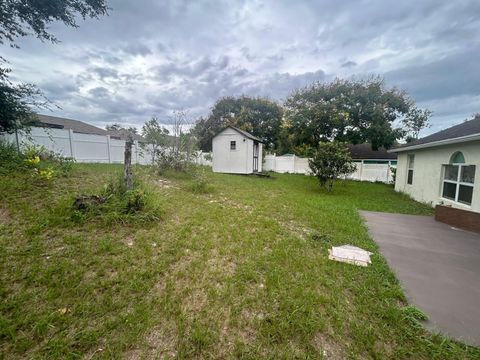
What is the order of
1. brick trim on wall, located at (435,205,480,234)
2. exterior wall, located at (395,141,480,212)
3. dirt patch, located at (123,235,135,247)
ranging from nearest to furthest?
dirt patch, located at (123,235,135,247), brick trim on wall, located at (435,205,480,234), exterior wall, located at (395,141,480,212)

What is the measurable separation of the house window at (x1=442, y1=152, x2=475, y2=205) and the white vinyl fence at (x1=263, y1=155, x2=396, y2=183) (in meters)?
8.51

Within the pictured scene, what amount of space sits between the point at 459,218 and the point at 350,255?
4276mm

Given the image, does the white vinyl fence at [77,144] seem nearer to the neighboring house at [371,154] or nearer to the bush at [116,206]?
the bush at [116,206]

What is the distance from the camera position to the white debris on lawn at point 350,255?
3012 millimetres

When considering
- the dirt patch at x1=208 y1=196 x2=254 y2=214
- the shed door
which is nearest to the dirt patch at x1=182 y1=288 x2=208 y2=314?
the dirt patch at x1=208 y1=196 x2=254 y2=214

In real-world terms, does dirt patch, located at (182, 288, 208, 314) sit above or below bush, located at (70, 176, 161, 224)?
below

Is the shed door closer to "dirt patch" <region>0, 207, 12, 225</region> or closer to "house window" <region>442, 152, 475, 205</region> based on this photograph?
"house window" <region>442, 152, 475, 205</region>

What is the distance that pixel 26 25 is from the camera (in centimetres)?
600

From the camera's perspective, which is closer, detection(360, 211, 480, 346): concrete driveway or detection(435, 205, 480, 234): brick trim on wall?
detection(360, 211, 480, 346): concrete driveway

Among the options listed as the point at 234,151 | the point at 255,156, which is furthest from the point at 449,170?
the point at 234,151

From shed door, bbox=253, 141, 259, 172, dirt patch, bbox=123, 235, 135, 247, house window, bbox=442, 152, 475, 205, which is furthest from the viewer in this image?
shed door, bbox=253, 141, 259, 172

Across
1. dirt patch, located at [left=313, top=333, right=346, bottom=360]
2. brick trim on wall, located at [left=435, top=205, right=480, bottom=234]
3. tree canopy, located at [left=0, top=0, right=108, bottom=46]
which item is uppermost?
tree canopy, located at [left=0, top=0, right=108, bottom=46]

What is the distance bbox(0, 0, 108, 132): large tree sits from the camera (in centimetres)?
568

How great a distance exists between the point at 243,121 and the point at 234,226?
70.9 ft
